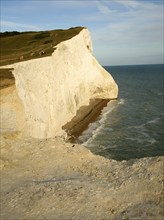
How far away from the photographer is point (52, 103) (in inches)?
1572

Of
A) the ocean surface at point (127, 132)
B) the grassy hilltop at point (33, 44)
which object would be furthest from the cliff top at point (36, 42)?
the ocean surface at point (127, 132)

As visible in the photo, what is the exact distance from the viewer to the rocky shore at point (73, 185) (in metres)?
15.0

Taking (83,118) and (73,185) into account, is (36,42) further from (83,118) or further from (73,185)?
(73,185)

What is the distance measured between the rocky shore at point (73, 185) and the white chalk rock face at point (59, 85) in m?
9.76

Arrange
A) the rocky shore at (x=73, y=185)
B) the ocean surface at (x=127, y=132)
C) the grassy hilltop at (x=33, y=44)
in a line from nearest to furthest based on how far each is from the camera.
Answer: the rocky shore at (x=73, y=185)
the ocean surface at (x=127, y=132)
the grassy hilltop at (x=33, y=44)

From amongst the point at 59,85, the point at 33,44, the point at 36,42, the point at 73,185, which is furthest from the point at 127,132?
the point at 73,185

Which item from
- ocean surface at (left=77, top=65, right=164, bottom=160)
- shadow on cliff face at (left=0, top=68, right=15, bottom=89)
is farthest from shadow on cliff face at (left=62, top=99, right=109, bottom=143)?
shadow on cliff face at (left=0, top=68, right=15, bottom=89)

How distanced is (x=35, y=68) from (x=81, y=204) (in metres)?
24.8

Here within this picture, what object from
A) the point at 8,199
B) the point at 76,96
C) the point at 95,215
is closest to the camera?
the point at 95,215

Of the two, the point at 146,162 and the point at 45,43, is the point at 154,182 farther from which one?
the point at 45,43

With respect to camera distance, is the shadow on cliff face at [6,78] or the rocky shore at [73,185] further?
the shadow on cliff face at [6,78]

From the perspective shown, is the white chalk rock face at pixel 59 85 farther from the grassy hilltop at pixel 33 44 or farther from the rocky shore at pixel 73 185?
the rocky shore at pixel 73 185

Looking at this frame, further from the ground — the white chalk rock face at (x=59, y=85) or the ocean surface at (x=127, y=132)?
the white chalk rock face at (x=59, y=85)

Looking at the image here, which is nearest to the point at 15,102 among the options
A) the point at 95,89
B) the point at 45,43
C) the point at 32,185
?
the point at 32,185
